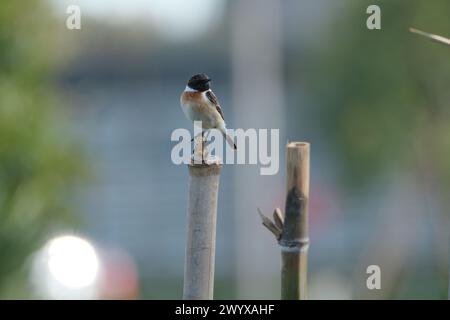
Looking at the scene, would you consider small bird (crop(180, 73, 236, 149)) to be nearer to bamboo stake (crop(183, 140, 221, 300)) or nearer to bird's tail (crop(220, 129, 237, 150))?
bird's tail (crop(220, 129, 237, 150))

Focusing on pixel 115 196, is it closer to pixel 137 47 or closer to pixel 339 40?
pixel 137 47

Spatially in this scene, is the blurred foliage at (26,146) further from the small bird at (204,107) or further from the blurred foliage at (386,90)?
the blurred foliage at (386,90)

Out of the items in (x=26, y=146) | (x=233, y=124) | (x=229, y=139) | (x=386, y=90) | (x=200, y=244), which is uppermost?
(x=233, y=124)

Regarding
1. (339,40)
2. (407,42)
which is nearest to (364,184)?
(339,40)

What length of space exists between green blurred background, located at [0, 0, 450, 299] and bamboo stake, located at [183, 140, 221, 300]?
1.69 m

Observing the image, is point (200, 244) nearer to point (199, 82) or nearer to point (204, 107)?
point (199, 82)

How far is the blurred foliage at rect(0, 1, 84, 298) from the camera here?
3465 millimetres

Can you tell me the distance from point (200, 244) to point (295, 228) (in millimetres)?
177

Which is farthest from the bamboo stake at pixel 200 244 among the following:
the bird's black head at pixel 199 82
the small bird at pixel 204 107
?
the small bird at pixel 204 107

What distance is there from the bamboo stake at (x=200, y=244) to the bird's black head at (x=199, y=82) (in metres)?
0.62

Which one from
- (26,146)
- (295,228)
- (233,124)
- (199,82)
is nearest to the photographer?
(295,228)

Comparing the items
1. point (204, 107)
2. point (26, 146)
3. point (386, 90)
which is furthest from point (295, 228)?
point (386, 90)

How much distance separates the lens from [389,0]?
6.20 m

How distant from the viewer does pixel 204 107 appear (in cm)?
246
